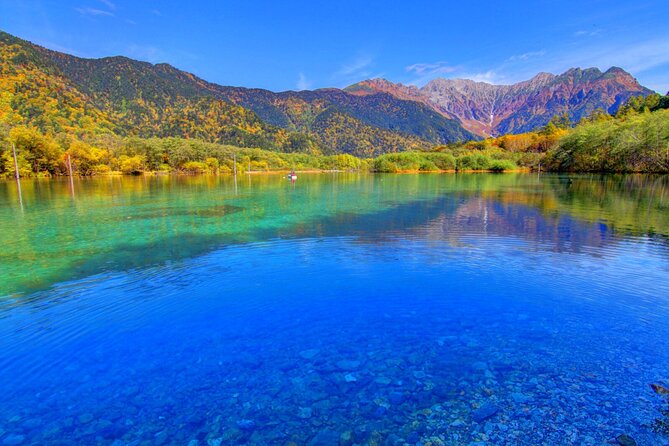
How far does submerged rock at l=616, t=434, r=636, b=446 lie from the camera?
4586 mm

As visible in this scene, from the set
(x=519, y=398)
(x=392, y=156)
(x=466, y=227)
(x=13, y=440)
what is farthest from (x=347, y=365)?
(x=392, y=156)

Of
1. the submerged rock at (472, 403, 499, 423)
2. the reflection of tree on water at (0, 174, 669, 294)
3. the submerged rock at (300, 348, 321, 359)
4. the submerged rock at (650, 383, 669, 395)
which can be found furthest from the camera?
the reflection of tree on water at (0, 174, 669, 294)

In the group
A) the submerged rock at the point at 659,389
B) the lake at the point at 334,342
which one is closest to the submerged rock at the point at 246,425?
the lake at the point at 334,342

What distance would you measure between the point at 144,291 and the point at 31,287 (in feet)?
11.0

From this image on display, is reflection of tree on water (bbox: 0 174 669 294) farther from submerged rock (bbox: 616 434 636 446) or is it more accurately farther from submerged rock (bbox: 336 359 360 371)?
submerged rock (bbox: 616 434 636 446)

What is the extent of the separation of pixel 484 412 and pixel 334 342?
3.06 m

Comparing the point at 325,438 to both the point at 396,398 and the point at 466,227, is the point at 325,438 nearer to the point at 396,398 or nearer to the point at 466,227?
the point at 396,398

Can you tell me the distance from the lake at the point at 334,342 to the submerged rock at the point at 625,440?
3cm

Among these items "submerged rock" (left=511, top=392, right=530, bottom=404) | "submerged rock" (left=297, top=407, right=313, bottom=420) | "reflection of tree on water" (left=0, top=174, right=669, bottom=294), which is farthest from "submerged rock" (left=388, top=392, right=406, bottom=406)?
"reflection of tree on water" (left=0, top=174, right=669, bottom=294)

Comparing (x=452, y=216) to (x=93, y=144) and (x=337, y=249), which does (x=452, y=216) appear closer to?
(x=337, y=249)

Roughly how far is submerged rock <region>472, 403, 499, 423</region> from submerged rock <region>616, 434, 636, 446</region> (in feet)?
4.70

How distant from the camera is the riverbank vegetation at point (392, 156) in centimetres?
7112

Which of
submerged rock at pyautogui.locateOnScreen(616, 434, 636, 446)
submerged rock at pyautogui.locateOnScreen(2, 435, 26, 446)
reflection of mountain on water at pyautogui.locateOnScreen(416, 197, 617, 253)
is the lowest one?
submerged rock at pyautogui.locateOnScreen(616, 434, 636, 446)

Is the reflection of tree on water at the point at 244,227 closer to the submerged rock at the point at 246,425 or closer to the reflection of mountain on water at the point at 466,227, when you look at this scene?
the reflection of mountain on water at the point at 466,227
